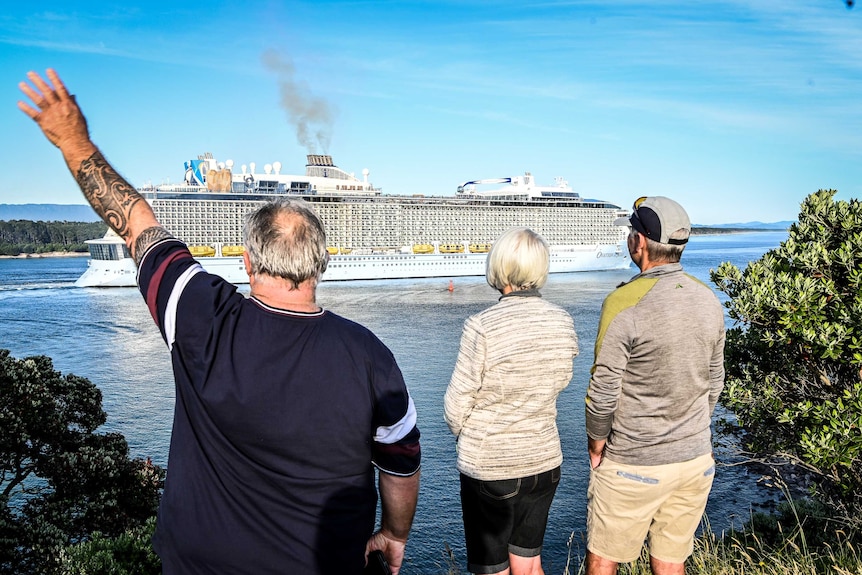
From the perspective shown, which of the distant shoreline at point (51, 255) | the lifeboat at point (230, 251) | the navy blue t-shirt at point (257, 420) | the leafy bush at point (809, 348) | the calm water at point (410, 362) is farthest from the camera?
the distant shoreline at point (51, 255)

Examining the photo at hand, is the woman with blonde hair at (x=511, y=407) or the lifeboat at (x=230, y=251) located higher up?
the woman with blonde hair at (x=511, y=407)

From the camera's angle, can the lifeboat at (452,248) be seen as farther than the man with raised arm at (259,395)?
Yes

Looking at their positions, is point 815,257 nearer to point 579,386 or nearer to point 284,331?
point 284,331

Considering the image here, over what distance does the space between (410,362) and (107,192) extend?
13851 mm

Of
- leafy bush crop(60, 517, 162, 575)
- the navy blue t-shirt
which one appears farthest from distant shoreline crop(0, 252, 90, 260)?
the navy blue t-shirt

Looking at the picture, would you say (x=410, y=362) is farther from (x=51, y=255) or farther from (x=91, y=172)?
(x=51, y=255)

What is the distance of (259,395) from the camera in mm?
1456

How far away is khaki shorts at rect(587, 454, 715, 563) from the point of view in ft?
7.96

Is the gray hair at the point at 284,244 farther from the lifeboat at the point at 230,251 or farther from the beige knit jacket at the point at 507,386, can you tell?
the lifeboat at the point at 230,251

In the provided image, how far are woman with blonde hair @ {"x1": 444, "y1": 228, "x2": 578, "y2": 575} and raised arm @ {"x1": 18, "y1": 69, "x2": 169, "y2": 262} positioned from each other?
3.75 ft

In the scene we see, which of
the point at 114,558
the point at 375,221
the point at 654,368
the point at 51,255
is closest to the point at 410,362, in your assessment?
the point at 114,558

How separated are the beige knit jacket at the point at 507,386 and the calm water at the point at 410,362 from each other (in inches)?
91.5

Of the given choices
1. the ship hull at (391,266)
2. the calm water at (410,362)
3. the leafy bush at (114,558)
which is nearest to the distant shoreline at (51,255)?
the calm water at (410,362)

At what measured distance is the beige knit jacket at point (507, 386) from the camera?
91.5 inches
